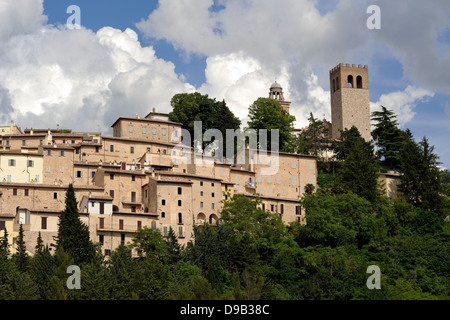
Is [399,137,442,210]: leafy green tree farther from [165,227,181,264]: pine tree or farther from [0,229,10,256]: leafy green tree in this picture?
[0,229,10,256]: leafy green tree

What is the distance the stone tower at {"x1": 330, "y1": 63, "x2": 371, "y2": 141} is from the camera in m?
108

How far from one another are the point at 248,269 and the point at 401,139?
36.7 m

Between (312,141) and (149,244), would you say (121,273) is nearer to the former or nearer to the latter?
(149,244)

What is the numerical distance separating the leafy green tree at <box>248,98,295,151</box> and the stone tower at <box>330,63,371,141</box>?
1858 centimetres

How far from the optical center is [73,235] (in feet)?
193

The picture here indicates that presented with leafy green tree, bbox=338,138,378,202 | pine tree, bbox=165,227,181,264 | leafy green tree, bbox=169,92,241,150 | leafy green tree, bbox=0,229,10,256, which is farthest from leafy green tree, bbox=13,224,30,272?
leafy green tree, bbox=338,138,378,202

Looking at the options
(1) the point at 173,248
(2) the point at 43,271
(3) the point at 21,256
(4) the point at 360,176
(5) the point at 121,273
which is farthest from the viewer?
(4) the point at 360,176

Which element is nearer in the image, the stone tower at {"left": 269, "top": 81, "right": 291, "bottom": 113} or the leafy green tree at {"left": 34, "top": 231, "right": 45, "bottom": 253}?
the leafy green tree at {"left": 34, "top": 231, "right": 45, "bottom": 253}

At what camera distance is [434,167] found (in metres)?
78.0

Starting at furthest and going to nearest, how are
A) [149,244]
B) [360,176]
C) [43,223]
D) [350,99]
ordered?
[350,99] → [360,176] → [43,223] → [149,244]

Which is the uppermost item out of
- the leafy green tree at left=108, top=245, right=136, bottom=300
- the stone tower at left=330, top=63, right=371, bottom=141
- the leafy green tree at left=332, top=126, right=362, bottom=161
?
the stone tower at left=330, top=63, right=371, bottom=141

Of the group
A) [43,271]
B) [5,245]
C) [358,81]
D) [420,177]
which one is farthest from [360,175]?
[358,81]

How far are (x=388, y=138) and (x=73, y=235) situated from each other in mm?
46360

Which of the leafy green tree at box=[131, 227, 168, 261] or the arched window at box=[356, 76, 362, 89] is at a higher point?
the arched window at box=[356, 76, 362, 89]
